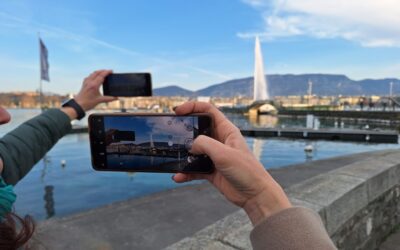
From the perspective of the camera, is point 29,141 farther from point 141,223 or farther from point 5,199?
point 141,223

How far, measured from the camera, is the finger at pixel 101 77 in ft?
5.54

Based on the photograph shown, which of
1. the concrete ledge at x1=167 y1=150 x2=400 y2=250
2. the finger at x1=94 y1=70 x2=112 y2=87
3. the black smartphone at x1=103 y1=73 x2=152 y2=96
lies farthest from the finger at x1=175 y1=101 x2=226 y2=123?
the concrete ledge at x1=167 y1=150 x2=400 y2=250

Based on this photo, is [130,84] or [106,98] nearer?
[130,84]

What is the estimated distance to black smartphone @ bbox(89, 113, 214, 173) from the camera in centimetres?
129

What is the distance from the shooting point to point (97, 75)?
1705mm

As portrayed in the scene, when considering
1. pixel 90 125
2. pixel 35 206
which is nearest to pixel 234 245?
pixel 90 125

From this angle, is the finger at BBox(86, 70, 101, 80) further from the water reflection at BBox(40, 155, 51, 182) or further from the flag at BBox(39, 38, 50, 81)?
the flag at BBox(39, 38, 50, 81)

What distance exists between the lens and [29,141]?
5.03ft

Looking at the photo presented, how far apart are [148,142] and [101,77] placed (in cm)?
59

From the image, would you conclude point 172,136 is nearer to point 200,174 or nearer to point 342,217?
point 200,174

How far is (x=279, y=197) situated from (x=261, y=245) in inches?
7.1

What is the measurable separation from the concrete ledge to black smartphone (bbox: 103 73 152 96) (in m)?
1.43

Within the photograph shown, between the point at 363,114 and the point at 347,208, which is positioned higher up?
the point at 347,208

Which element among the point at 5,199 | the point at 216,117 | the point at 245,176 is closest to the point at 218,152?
the point at 245,176
